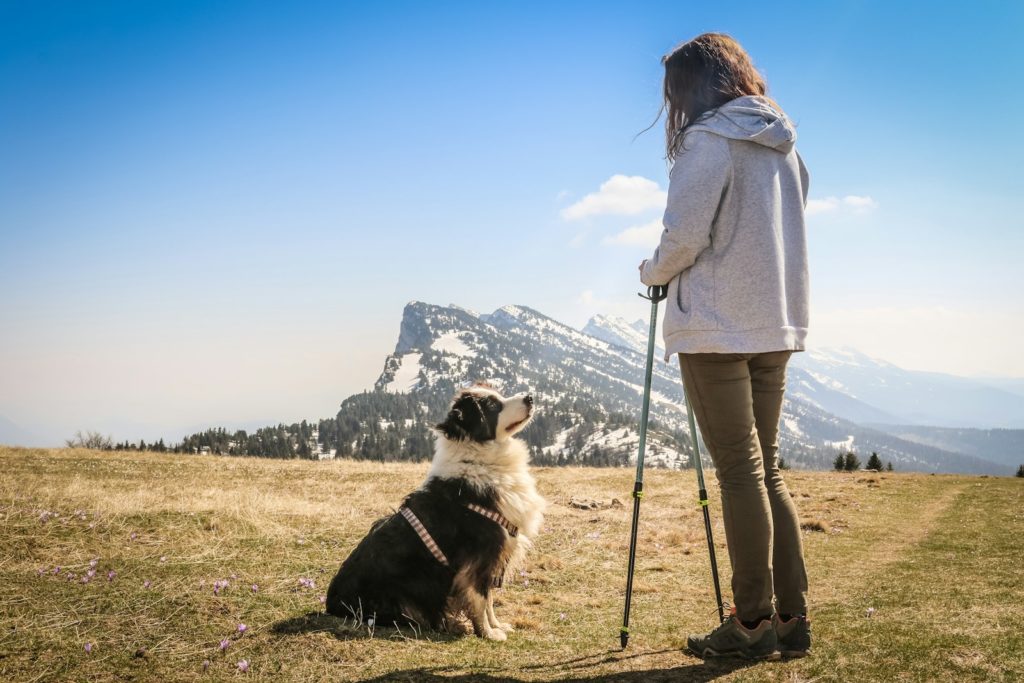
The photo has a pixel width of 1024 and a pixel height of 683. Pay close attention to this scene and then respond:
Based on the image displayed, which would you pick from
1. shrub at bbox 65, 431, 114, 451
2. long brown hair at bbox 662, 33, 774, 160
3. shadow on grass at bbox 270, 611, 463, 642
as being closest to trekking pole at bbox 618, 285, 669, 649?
long brown hair at bbox 662, 33, 774, 160

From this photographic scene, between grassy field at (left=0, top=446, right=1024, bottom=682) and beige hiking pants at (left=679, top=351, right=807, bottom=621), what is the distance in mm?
466

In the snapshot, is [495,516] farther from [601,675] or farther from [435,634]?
[601,675]

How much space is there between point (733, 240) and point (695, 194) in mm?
412

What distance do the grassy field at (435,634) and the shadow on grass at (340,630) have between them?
3 cm

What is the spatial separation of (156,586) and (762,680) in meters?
5.49

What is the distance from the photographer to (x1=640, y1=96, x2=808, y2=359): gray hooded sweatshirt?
3.98 meters

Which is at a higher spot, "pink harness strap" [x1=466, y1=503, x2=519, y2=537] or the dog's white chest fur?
the dog's white chest fur

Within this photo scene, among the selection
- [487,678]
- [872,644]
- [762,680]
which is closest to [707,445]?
[762,680]

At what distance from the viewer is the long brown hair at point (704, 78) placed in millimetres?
4266

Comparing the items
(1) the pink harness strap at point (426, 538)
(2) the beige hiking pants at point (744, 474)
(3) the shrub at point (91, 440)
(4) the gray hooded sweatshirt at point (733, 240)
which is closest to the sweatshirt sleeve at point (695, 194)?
(4) the gray hooded sweatshirt at point (733, 240)

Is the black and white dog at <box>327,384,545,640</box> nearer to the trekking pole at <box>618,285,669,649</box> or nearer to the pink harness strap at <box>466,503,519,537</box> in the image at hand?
the pink harness strap at <box>466,503,519,537</box>

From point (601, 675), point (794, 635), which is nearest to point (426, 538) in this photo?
point (601, 675)

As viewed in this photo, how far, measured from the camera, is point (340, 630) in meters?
5.11

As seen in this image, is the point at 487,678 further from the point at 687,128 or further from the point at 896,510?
the point at 896,510
